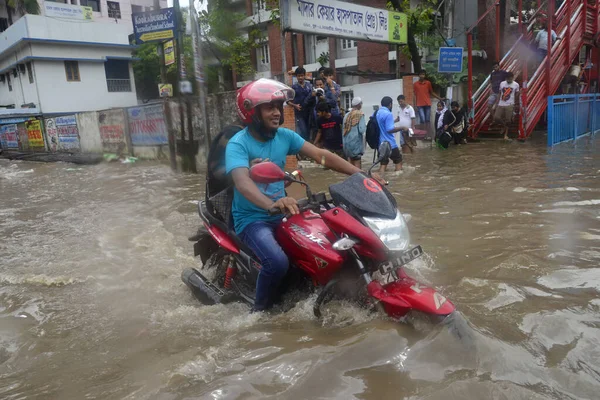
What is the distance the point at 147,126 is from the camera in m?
15.2

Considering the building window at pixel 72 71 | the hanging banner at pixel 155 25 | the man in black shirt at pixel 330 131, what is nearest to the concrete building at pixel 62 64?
the building window at pixel 72 71

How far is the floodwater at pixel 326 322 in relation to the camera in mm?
2447

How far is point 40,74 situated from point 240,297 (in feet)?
88.4

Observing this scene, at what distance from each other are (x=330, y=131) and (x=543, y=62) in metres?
7.34

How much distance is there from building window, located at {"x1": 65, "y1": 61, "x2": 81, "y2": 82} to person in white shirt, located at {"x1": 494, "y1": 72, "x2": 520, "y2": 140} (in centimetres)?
2370

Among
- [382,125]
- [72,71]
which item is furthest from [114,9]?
[382,125]

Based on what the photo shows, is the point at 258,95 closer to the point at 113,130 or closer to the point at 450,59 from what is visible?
the point at 450,59

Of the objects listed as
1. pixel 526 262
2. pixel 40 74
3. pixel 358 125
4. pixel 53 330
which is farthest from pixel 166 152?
pixel 40 74

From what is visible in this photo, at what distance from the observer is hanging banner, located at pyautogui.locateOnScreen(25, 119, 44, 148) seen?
2227 cm

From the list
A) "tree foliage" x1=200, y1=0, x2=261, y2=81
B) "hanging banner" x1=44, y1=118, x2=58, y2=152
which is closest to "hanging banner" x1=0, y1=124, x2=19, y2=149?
"hanging banner" x1=44, y1=118, x2=58, y2=152

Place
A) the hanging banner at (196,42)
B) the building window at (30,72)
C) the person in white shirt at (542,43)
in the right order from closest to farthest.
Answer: the hanging banner at (196,42) → the person in white shirt at (542,43) → the building window at (30,72)

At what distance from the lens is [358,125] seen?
859 cm

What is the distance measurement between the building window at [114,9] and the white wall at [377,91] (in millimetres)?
29663

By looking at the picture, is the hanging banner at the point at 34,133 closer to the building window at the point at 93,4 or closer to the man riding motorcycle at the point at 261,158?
the building window at the point at 93,4
